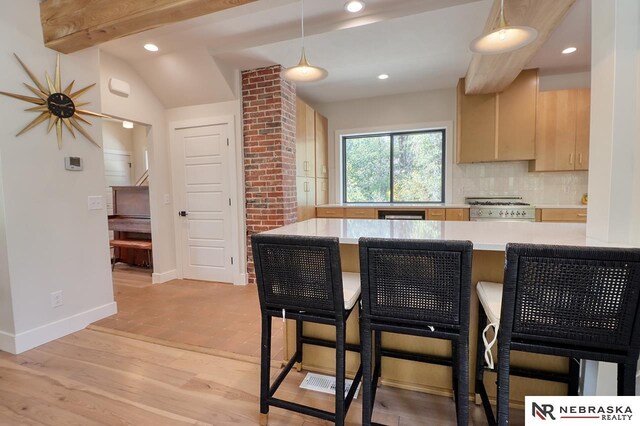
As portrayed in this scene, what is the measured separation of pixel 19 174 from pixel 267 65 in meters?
2.47

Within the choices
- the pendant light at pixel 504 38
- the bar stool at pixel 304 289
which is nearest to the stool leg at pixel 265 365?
the bar stool at pixel 304 289

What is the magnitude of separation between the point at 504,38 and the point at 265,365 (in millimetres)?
2006

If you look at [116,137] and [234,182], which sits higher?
[116,137]

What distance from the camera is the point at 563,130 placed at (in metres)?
3.65

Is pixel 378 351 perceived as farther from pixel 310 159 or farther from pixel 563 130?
pixel 563 130

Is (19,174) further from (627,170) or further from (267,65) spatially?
(627,170)

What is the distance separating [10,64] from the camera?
2.17 metres

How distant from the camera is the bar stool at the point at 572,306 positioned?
3.17ft

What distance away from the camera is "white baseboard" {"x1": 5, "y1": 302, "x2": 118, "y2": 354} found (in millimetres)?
2230

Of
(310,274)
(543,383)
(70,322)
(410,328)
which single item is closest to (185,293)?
(70,322)

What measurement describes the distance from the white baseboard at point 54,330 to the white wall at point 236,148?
1358 millimetres

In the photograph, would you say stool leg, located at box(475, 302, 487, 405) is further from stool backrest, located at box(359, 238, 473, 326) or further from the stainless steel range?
the stainless steel range

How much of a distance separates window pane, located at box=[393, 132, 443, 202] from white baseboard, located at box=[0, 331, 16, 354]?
Answer: 4.49 metres

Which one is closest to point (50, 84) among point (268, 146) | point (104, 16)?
point (104, 16)
